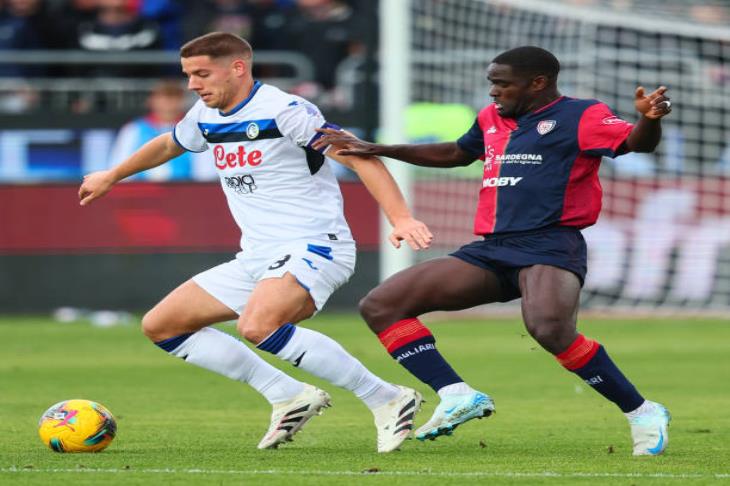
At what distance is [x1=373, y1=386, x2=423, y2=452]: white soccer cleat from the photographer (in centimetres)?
708

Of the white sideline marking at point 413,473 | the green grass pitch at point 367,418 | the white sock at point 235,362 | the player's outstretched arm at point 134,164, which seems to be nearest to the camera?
the white sideline marking at point 413,473

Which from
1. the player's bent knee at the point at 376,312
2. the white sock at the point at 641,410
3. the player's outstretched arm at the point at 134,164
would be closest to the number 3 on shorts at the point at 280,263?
the player's bent knee at the point at 376,312

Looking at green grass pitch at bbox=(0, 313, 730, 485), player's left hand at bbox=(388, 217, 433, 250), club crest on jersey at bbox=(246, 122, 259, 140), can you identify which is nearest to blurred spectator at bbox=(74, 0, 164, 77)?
green grass pitch at bbox=(0, 313, 730, 485)

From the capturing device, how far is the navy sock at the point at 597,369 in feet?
22.4

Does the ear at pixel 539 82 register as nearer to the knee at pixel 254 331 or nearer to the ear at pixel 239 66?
the ear at pixel 239 66

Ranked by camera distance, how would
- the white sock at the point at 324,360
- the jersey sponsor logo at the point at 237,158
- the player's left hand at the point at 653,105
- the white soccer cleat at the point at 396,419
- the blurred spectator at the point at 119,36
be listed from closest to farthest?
1. the player's left hand at the point at 653,105
2. the white sock at the point at 324,360
3. the white soccer cleat at the point at 396,419
4. the jersey sponsor logo at the point at 237,158
5. the blurred spectator at the point at 119,36

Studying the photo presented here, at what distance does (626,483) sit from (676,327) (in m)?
9.58

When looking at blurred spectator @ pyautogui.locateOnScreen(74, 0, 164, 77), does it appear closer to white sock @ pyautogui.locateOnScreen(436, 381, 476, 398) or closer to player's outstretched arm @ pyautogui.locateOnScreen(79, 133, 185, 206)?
player's outstretched arm @ pyautogui.locateOnScreen(79, 133, 185, 206)

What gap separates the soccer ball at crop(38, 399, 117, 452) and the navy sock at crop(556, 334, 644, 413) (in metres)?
2.09

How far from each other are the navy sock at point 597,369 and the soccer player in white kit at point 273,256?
32.3 inches

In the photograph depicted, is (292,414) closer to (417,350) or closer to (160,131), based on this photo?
(417,350)

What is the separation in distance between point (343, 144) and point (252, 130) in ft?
1.53

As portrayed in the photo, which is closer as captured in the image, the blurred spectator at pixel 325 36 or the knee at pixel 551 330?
the knee at pixel 551 330

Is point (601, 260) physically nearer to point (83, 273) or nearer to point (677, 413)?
point (83, 273)
